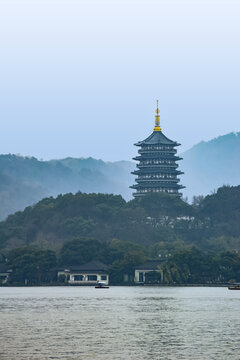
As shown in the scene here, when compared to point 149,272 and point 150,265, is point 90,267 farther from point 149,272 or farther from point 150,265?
point 149,272

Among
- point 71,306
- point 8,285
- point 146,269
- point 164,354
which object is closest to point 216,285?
point 146,269

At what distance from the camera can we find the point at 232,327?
6269 centimetres

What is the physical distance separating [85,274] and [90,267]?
366cm

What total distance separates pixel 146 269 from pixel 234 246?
34027mm

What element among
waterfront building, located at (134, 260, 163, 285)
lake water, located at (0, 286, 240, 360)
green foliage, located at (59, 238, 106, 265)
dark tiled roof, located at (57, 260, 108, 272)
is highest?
green foliage, located at (59, 238, 106, 265)

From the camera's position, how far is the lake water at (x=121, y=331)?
47491mm

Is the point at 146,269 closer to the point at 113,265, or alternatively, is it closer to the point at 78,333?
the point at 113,265

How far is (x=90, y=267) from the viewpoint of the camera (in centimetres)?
16288

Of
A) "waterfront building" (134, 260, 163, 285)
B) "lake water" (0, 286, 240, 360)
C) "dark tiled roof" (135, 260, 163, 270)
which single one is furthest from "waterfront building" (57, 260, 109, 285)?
"lake water" (0, 286, 240, 360)

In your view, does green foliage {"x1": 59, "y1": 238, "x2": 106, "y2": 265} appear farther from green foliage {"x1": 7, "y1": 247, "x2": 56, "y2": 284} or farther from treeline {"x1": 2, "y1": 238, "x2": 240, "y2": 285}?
green foliage {"x1": 7, "y1": 247, "x2": 56, "y2": 284}

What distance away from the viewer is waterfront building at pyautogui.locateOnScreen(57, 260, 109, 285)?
162 meters

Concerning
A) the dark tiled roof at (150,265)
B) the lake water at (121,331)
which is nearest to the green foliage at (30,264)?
the dark tiled roof at (150,265)

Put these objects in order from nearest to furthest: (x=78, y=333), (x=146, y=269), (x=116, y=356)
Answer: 1. (x=116, y=356)
2. (x=78, y=333)
3. (x=146, y=269)

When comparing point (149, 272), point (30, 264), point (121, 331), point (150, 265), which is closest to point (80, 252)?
point (30, 264)
